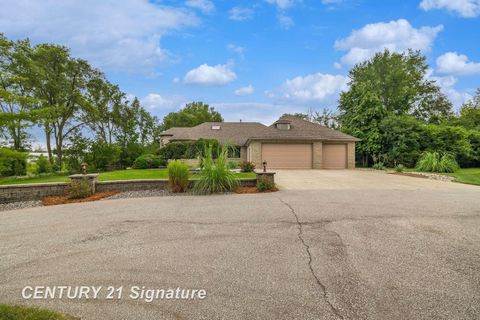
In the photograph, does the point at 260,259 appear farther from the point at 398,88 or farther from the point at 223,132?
the point at 398,88

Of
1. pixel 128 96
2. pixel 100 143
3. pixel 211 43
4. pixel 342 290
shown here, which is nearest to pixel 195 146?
pixel 100 143

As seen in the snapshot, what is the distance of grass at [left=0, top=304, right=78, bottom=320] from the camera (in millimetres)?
2197

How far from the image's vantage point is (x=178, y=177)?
29.5 ft

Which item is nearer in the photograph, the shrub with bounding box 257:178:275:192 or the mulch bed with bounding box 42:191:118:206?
the mulch bed with bounding box 42:191:118:206

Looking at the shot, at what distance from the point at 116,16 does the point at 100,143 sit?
491 inches

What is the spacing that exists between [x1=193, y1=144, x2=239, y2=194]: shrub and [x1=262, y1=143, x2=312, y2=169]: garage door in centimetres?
1179

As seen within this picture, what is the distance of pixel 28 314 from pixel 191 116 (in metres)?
40.8

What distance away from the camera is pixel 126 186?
31.2ft

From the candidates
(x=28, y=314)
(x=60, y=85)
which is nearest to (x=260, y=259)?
(x=28, y=314)

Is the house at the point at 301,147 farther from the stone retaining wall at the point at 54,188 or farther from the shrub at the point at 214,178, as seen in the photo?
the stone retaining wall at the point at 54,188

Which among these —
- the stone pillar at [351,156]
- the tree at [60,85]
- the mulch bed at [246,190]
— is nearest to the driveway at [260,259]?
the mulch bed at [246,190]

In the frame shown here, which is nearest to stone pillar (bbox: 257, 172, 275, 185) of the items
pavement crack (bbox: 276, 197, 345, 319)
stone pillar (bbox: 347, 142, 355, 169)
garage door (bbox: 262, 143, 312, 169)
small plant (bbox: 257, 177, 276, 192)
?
small plant (bbox: 257, 177, 276, 192)

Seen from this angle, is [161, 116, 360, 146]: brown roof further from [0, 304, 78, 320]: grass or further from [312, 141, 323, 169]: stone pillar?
[0, 304, 78, 320]: grass

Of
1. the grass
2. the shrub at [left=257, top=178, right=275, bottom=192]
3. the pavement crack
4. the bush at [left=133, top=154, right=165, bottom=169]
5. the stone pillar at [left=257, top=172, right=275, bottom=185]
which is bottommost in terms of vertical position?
the pavement crack
